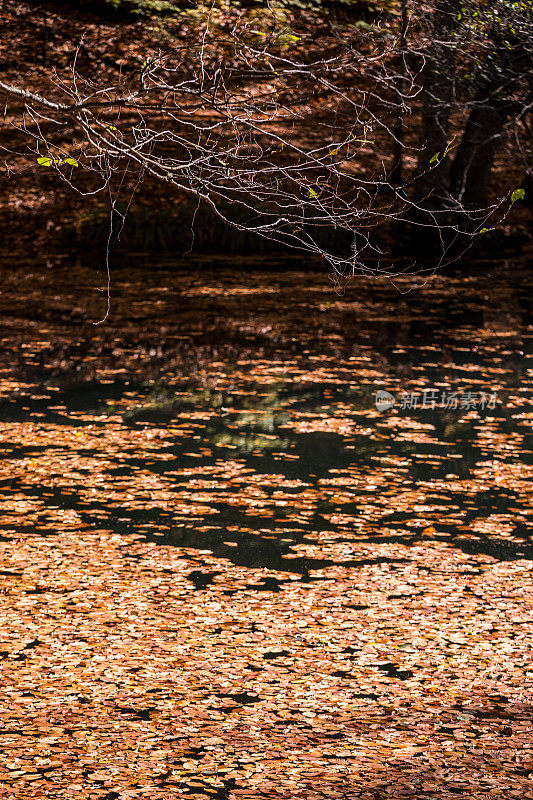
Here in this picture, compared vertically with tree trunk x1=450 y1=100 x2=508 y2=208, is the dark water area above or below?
below

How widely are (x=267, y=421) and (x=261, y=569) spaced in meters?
3.34

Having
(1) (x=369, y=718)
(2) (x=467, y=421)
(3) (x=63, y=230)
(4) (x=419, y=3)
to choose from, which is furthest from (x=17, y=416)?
(3) (x=63, y=230)

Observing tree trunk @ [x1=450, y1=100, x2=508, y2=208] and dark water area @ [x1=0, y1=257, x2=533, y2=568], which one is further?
tree trunk @ [x1=450, y1=100, x2=508, y2=208]

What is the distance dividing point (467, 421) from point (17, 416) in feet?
13.0

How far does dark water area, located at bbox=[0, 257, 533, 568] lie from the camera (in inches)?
301

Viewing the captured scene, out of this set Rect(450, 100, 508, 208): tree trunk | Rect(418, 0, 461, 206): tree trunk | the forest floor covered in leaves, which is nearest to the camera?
the forest floor covered in leaves

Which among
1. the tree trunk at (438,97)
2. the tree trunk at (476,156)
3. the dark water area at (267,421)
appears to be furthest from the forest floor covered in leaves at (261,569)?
the tree trunk at (476,156)

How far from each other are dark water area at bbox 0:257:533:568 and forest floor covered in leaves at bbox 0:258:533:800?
3cm

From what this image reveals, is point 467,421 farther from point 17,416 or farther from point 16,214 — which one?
point 16,214

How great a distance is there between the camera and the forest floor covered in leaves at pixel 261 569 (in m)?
4.76

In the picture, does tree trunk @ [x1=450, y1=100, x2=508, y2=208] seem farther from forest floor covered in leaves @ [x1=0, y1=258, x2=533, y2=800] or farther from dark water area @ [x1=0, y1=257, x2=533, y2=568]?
forest floor covered in leaves @ [x1=0, y1=258, x2=533, y2=800]

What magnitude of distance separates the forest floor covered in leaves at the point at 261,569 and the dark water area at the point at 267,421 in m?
0.03

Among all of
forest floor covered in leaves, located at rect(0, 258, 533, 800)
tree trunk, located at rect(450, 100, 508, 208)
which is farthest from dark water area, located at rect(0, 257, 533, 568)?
tree trunk, located at rect(450, 100, 508, 208)

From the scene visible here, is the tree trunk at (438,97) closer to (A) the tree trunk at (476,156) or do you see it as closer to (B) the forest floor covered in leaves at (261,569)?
(A) the tree trunk at (476,156)
